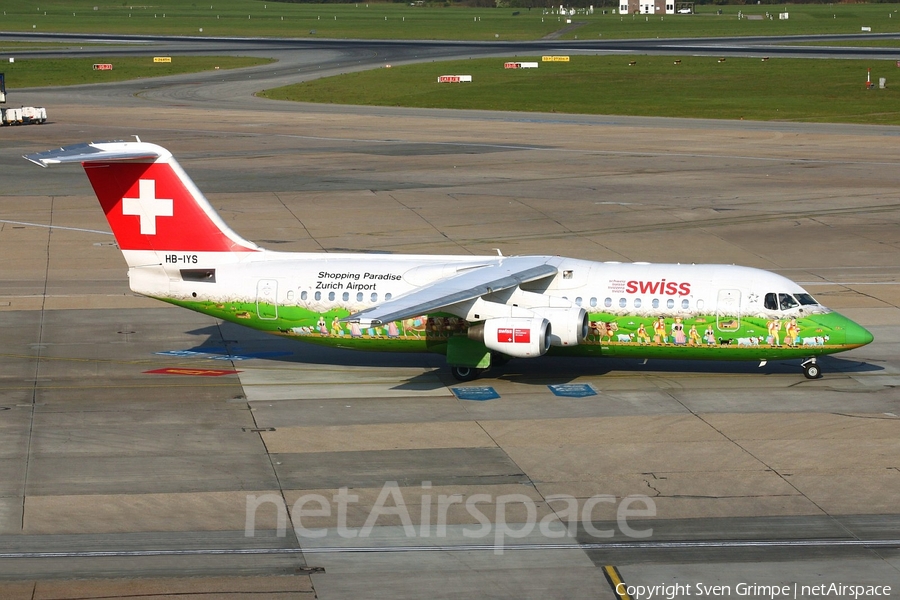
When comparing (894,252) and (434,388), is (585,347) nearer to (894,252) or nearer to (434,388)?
(434,388)

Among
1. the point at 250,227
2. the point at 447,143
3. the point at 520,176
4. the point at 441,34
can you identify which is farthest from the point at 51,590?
A: the point at 441,34

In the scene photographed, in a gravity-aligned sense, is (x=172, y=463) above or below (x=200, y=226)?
below

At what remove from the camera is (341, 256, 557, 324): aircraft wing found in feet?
91.2

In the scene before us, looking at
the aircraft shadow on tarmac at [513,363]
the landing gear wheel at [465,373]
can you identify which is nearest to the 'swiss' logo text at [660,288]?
the aircraft shadow on tarmac at [513,363]

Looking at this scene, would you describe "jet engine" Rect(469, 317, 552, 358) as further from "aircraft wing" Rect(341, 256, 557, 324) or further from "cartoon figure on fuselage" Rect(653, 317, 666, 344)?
"cartoon figure on fuselage" Rect(653, 317, 666, 344)

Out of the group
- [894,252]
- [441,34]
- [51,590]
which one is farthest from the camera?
[441,34]

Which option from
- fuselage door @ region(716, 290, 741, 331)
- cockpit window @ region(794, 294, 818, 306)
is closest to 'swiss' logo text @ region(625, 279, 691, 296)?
fuselage door @ region(716, 290, 741, 331)

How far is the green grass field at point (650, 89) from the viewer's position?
325 ft

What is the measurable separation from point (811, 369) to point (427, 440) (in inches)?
464

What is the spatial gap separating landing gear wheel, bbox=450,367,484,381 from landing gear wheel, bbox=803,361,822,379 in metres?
9.03

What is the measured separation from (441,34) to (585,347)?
545 ft

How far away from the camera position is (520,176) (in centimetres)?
6825

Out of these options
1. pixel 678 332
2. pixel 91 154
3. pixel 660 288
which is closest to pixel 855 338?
pixel 678 332

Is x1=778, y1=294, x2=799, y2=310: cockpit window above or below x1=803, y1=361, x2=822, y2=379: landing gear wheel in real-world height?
above
